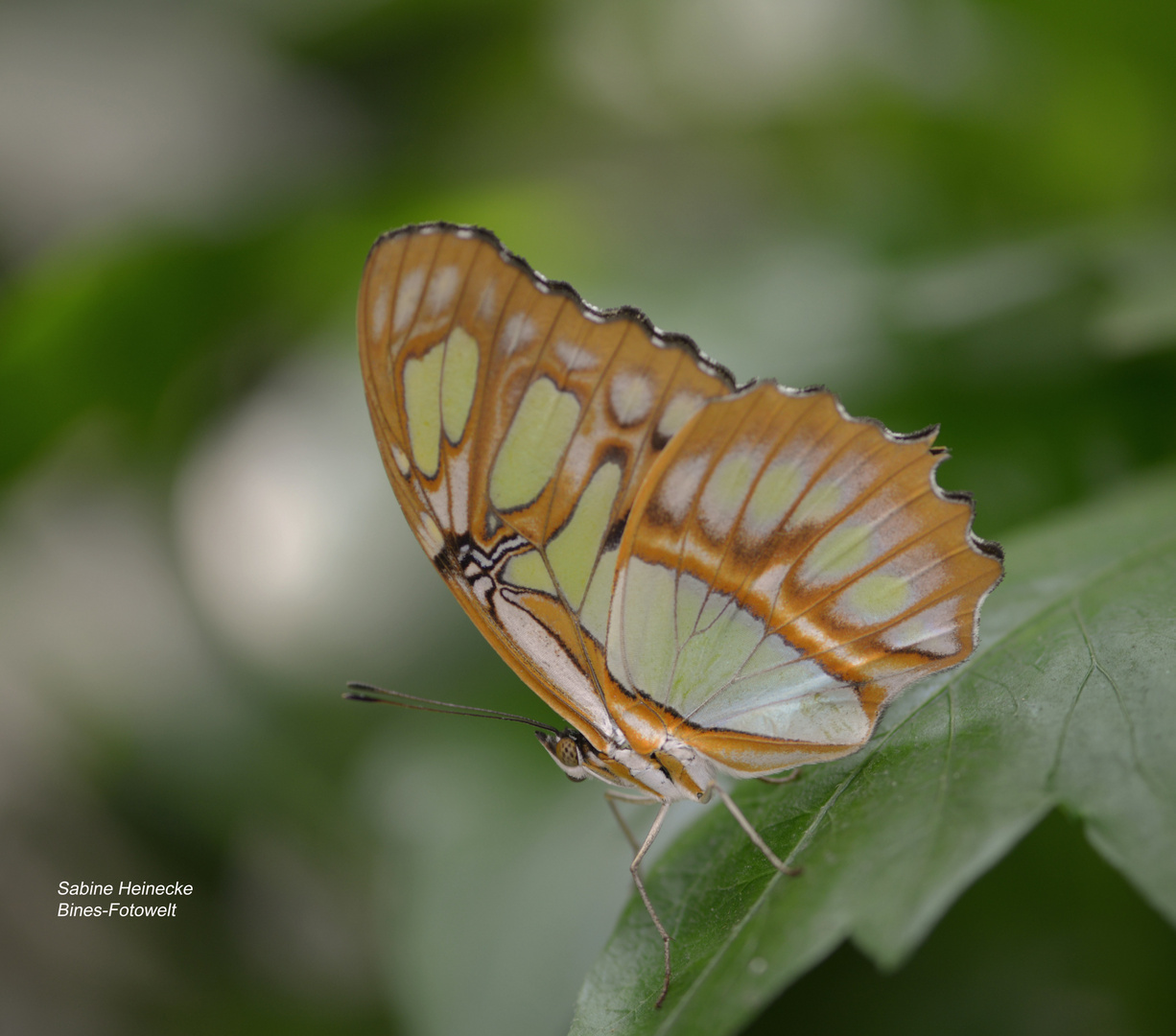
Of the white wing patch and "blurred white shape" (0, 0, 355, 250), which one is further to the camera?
"blurred white shape" (0, 0, 355, 250)

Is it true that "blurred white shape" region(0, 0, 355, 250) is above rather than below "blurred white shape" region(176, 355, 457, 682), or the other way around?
above

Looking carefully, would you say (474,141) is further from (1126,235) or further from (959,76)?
(1126,235)

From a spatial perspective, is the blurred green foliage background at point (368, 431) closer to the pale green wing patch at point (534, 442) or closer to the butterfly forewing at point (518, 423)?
the butterfly forewing at point (518, 423)

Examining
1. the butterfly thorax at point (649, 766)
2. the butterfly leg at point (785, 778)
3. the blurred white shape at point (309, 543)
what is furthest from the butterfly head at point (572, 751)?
the blurred white shape at point (309, 543)

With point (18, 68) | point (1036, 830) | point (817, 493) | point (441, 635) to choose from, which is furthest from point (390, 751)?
point (18, 68)

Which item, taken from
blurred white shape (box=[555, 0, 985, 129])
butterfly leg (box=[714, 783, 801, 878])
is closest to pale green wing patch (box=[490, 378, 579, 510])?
butterfly leg (box=[714, 783, 801, 878])

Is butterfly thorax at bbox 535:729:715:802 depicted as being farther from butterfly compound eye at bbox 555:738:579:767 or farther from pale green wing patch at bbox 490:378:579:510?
Answer: pale green wing patch at bbox 490:378:579:510

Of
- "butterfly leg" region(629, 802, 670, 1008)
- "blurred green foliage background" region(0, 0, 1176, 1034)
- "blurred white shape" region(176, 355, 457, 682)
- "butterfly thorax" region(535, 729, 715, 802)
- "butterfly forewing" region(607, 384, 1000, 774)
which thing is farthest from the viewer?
"blurred white shape" region(176, 355, 457, 682)

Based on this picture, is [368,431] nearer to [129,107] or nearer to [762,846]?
[762,846]
